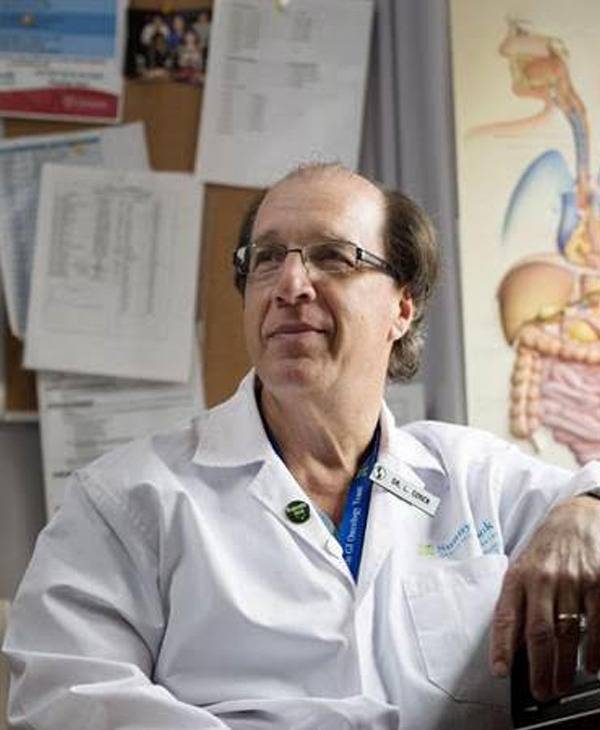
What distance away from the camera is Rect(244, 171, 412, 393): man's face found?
4.99ft

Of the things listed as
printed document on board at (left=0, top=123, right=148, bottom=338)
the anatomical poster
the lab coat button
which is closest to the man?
the lab coat button

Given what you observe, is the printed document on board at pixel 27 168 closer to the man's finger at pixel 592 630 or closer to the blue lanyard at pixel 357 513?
the blue lanyard at pixel 357 513

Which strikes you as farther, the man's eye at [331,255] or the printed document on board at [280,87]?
the printed document on board at [280,87]

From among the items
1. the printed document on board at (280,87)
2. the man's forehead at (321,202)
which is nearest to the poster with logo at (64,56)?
the printed document on board at (280,87)

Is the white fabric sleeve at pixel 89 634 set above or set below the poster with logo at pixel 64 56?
below

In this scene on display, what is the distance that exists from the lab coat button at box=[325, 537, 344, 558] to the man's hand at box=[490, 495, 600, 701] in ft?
0.80

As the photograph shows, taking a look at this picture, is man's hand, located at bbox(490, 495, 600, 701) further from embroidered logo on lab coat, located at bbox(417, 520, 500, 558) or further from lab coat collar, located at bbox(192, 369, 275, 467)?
lab coat collar, located at bbox(192, 369, 275, 467)

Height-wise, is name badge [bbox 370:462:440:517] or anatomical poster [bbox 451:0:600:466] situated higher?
anatomical poster [bbox 451:0:600:466]

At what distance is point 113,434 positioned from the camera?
2184mm

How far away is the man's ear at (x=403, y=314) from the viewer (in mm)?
1687

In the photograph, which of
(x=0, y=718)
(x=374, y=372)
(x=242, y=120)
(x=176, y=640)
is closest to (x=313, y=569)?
(x=176, y=640)

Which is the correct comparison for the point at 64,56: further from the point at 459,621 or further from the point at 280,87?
the point at 459,621

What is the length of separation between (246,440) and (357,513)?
184mm

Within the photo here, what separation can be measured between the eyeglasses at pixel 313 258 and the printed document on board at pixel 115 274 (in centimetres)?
63
